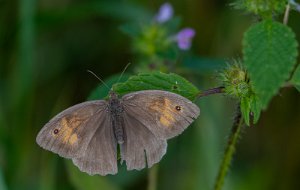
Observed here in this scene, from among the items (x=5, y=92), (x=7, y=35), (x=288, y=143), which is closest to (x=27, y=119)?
(x=5, y=92)

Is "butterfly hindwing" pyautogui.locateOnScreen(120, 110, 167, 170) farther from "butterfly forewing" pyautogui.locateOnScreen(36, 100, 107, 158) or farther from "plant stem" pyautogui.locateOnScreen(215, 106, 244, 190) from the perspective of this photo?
"plant stem" pyautogui.locateOnScreen(215, 106, 244, 190)

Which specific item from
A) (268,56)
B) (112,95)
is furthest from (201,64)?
(268,56)

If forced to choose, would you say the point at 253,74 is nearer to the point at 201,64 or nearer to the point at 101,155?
the point at 101,155

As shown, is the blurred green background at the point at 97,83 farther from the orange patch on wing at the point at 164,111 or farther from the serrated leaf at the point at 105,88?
the orange patch on wing at the point at 164,111

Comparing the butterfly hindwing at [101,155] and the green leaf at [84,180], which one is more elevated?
the butterfly hindwing at [101,155]

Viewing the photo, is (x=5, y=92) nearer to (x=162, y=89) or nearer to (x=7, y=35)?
(x=7, y=35)

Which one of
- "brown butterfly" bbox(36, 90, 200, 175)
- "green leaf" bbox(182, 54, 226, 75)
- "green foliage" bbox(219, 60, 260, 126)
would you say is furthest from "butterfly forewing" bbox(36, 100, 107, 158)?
"green leaf" bbox(182, 54, 226, 75)

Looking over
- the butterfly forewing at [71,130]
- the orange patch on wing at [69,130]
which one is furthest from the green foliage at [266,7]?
the orange patch on wing at [69,130]
